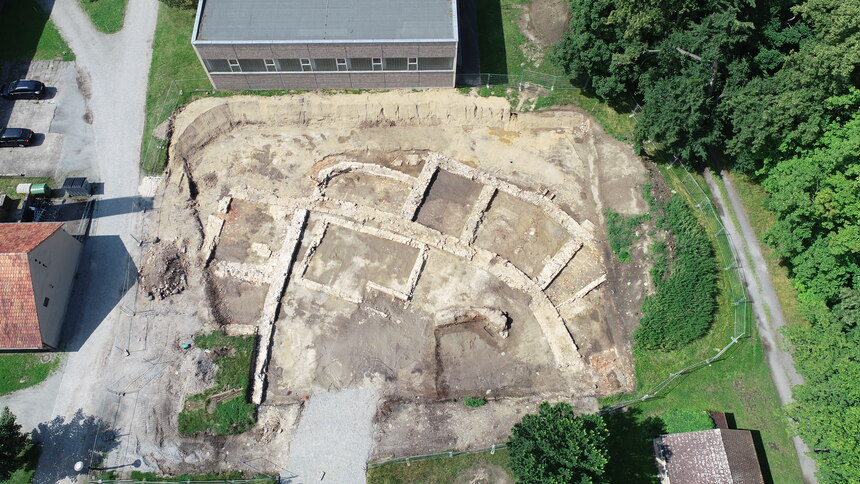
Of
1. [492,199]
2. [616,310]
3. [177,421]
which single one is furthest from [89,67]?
[616,310]

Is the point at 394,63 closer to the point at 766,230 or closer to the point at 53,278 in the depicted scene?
the point at 53,278

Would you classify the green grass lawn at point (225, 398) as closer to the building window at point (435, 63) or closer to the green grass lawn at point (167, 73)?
the green grass lawn at point (167, 73)

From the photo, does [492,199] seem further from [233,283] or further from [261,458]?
[261,458]

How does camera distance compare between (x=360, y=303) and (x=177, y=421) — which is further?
(x=360, y=303)

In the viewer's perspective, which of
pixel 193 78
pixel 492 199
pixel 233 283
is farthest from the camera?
pixel 193 78

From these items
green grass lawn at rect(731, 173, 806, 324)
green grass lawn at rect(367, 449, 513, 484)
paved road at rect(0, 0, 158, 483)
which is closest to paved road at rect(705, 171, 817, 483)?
green grass lawn at rect(731, 173, 806, 324)
